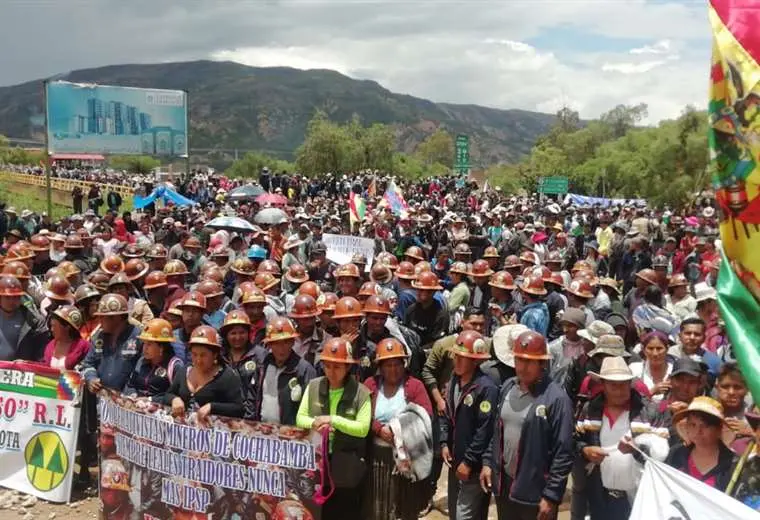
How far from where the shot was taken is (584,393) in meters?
5.61

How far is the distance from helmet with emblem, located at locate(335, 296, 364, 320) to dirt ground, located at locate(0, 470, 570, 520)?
2.07m

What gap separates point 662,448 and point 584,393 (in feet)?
3.58

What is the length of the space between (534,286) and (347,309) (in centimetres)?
244

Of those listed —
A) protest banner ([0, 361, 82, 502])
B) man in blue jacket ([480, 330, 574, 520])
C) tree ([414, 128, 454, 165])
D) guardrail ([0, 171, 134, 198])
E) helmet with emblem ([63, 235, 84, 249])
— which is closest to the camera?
man in blue jacket ([480, 330, 574, 520])

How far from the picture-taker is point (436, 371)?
6.61 m

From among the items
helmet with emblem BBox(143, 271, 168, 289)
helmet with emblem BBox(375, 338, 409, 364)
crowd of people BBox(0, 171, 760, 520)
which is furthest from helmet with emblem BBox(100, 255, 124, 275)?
helmet with emblem BBox(375, 338, 409, 364)

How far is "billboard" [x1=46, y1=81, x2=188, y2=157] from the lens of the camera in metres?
28.7

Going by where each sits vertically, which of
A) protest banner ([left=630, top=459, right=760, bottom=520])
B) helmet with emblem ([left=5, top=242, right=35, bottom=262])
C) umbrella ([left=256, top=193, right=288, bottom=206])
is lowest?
protest banner ([left=630, top=459, right=760, bottom=520])

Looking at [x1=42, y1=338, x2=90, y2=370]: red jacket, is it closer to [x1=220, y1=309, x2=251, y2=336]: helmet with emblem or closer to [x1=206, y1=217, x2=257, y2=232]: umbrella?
[x1=220, y1=309, x2=251, y2=336]: helmet with emblem

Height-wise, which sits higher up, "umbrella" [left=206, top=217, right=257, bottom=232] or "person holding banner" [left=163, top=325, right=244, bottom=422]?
"umbrella" [left=206, top=217, right=257, bottom=232]

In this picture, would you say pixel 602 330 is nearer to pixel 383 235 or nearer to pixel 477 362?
pixel 477 362

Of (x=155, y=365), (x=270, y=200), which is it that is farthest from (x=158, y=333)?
(x=270, y=200)

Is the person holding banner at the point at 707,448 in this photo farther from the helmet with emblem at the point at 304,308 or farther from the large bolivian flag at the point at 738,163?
the helmet with emblem at the point at 304,308

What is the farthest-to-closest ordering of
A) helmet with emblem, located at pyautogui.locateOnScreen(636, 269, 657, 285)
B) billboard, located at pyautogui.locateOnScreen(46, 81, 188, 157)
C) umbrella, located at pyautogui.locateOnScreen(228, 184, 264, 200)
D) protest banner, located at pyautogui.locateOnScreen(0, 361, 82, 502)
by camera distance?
Result: billboard, located at pyautogui.locateOnScreen(46, 81, 188, 157)
umbrella, located at pyautogui.locateOnScreen(228, 184, 264, 200)
helmet with emblem, located at pyautogui.locateOnScreen(636, 269, 657, 285)
protest banner, located at pyautogui.locateOnScreen(0, 361, 82, 502)
